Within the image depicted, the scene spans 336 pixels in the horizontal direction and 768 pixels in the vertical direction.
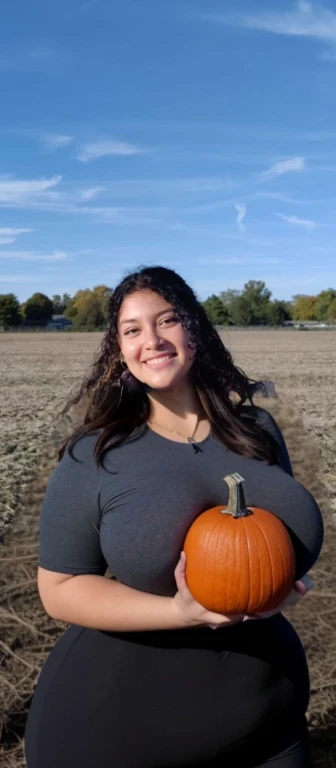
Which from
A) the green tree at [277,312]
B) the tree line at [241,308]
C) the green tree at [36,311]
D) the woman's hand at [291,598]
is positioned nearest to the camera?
the woman's hand at [291,598]

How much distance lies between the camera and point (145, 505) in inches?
66.5

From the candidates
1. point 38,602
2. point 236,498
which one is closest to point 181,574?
point 236,498

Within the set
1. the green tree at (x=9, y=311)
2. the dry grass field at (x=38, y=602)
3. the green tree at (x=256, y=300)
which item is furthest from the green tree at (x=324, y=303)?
the dry grass field at (x=38, y=602)

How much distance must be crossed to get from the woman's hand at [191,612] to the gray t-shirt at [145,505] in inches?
2.3

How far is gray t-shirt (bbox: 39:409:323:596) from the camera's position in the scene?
5.51 feet

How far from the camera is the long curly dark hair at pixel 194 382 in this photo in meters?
1.84

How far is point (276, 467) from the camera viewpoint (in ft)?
6.07

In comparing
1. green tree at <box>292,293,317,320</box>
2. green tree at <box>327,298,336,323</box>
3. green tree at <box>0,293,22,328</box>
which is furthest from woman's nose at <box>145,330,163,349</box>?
green tree at <box>292,293,317,320</box>

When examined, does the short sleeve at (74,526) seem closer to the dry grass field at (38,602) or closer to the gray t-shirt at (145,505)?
the gray t-shirt at (145,505)

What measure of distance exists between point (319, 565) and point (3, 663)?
173 cm

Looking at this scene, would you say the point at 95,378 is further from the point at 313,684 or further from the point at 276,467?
the point at 313,684

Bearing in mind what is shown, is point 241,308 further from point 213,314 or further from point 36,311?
point 213,314

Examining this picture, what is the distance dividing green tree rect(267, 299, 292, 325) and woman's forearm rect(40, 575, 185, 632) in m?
94.2

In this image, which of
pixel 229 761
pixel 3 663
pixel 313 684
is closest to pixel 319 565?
pixel 313 684
